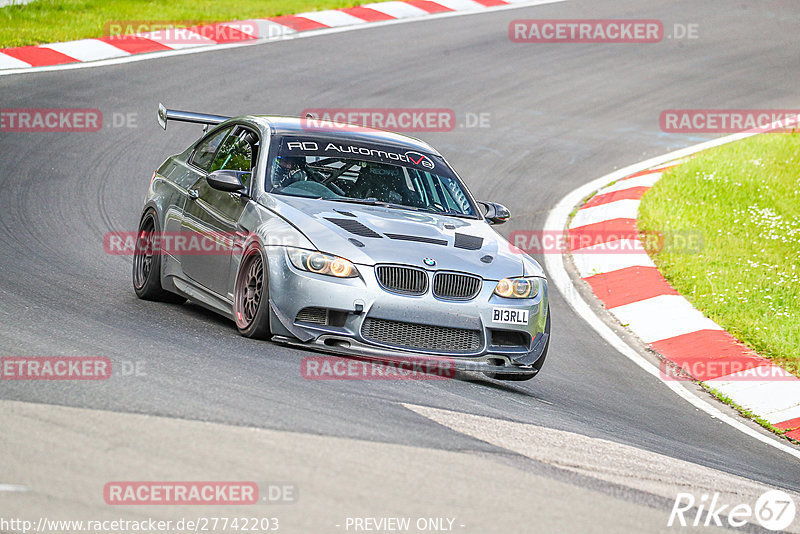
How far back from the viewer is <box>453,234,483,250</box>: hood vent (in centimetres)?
758

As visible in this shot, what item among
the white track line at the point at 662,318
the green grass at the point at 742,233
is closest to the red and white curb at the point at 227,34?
the green grass at the point at 742,233

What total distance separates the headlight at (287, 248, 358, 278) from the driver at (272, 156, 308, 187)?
105cm

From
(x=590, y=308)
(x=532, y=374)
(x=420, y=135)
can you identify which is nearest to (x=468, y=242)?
(x=532, y=374)

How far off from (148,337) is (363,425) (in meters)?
2.20

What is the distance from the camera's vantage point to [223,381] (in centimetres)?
604

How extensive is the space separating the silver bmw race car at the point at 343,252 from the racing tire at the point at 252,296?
10 mm

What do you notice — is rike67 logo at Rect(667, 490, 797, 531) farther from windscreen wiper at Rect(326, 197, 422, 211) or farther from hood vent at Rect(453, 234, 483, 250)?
windscreen wiper at Rect(326, 197, 422, 211)

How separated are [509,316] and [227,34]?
41.2ft

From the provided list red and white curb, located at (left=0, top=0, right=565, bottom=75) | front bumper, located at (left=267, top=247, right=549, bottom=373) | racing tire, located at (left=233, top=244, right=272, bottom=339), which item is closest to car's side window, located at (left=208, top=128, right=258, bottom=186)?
racing tire, located at (left=233, top=244, right=272, bottom=339)

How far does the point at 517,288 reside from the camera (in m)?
7.49

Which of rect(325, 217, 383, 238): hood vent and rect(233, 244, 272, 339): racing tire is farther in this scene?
rect(325, 217, 383, 238): hood vent

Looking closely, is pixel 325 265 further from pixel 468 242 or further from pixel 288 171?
pixel 288 171

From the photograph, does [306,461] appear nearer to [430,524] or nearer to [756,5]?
[430,524]

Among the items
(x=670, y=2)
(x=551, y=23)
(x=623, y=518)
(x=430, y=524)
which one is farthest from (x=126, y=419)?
(x=670, y=2)
